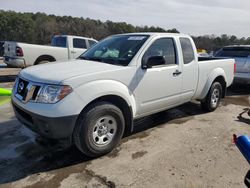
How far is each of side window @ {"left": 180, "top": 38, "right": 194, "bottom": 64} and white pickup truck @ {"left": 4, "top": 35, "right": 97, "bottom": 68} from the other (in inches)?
272

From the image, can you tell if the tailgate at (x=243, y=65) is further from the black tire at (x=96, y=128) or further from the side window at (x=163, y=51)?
the black tire at (x=96, y=128)

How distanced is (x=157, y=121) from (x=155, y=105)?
3.42ft

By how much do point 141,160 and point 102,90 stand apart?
3.80 feet

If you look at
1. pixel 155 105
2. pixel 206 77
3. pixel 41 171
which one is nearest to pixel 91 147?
pixel 41 171

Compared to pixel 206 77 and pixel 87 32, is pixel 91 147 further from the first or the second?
pixel 87 32

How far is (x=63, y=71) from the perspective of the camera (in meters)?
3.93

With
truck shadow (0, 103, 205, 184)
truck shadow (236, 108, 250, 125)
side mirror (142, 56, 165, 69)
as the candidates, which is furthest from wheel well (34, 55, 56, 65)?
truck shadow (236, 108, 250, 125)

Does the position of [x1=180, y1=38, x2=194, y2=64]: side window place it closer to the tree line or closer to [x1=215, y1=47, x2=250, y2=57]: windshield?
[x1=215, y1=47, x2=250, y2=57]: windshield

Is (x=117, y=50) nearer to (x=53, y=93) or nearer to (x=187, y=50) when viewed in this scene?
(x=187, y=50)

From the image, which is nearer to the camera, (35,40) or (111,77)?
(111,77)

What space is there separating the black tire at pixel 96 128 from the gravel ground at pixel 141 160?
17cm

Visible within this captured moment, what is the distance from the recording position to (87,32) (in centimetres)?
4538

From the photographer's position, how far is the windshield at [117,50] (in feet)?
14.9

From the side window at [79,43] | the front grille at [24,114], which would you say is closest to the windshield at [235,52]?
the side window at [79,43]
